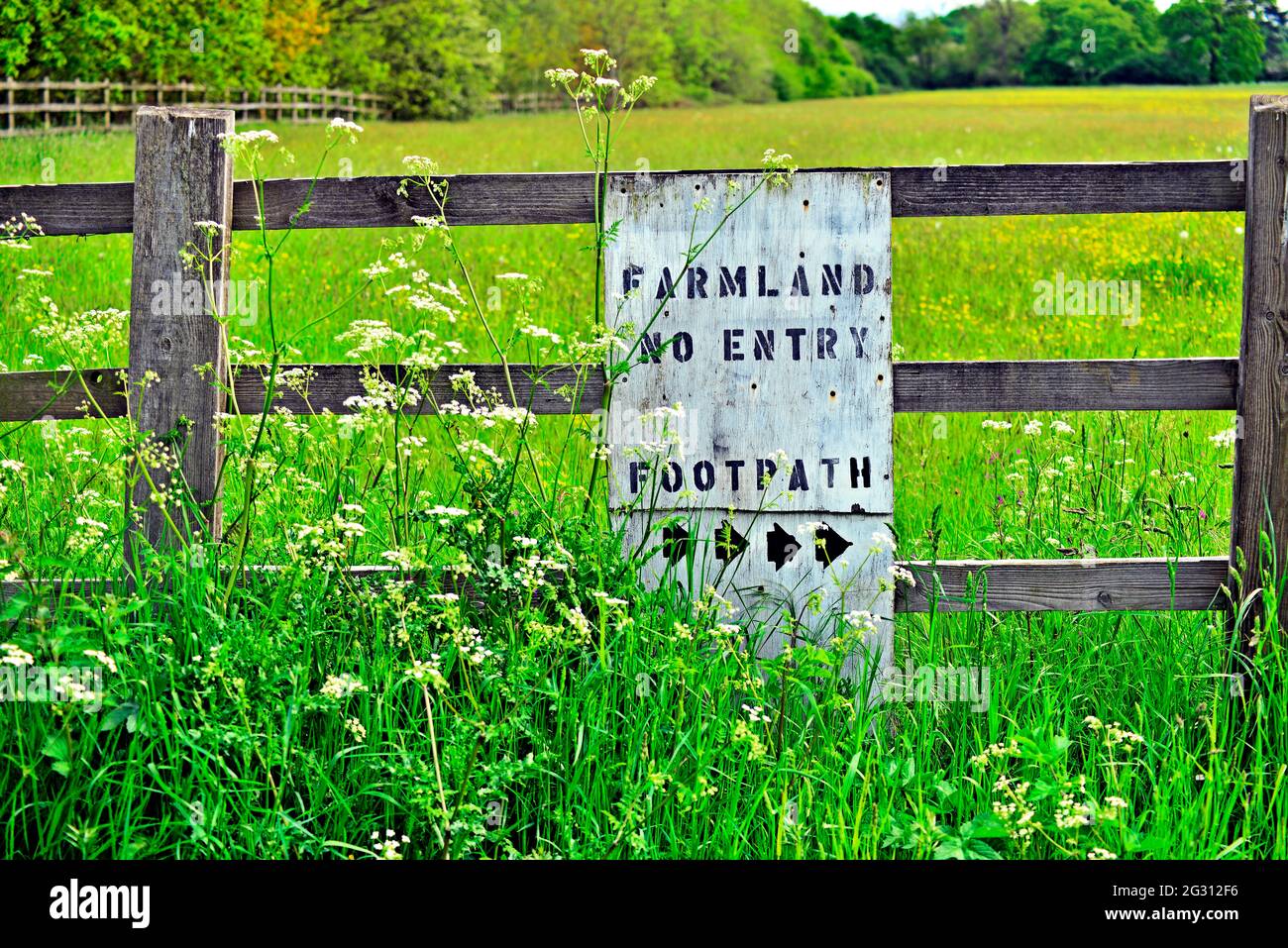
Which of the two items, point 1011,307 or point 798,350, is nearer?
point 798,350

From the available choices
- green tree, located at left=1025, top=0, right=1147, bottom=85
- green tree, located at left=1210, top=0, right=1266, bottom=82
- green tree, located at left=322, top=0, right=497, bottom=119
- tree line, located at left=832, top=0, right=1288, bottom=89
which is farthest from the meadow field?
green tree, located at left=1025, top=0, right=1147, bottom=85

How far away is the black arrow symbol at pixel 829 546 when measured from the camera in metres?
3.95

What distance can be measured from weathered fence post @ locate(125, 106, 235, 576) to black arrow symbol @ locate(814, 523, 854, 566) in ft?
6.39

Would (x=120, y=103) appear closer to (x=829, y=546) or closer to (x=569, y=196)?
(x=569, y=196)

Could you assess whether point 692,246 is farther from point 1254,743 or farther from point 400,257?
point 1254,743

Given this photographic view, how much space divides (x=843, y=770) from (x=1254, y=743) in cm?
130

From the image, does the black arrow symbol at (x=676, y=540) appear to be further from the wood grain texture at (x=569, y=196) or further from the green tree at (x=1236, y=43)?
the green tree at (x=1236, y=43)

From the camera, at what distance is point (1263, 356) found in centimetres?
382

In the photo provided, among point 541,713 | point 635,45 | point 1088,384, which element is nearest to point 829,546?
point 1088,384

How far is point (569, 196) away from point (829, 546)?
141 centimetres

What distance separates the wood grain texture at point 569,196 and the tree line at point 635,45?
929 cm

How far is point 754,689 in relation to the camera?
3.57 meters

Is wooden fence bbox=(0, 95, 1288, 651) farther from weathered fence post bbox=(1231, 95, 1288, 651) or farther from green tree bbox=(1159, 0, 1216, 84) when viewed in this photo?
green tree bbox=(1159, 0, 1216, 84)

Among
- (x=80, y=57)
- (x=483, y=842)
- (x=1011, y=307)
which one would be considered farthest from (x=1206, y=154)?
(x=80, y=57)
